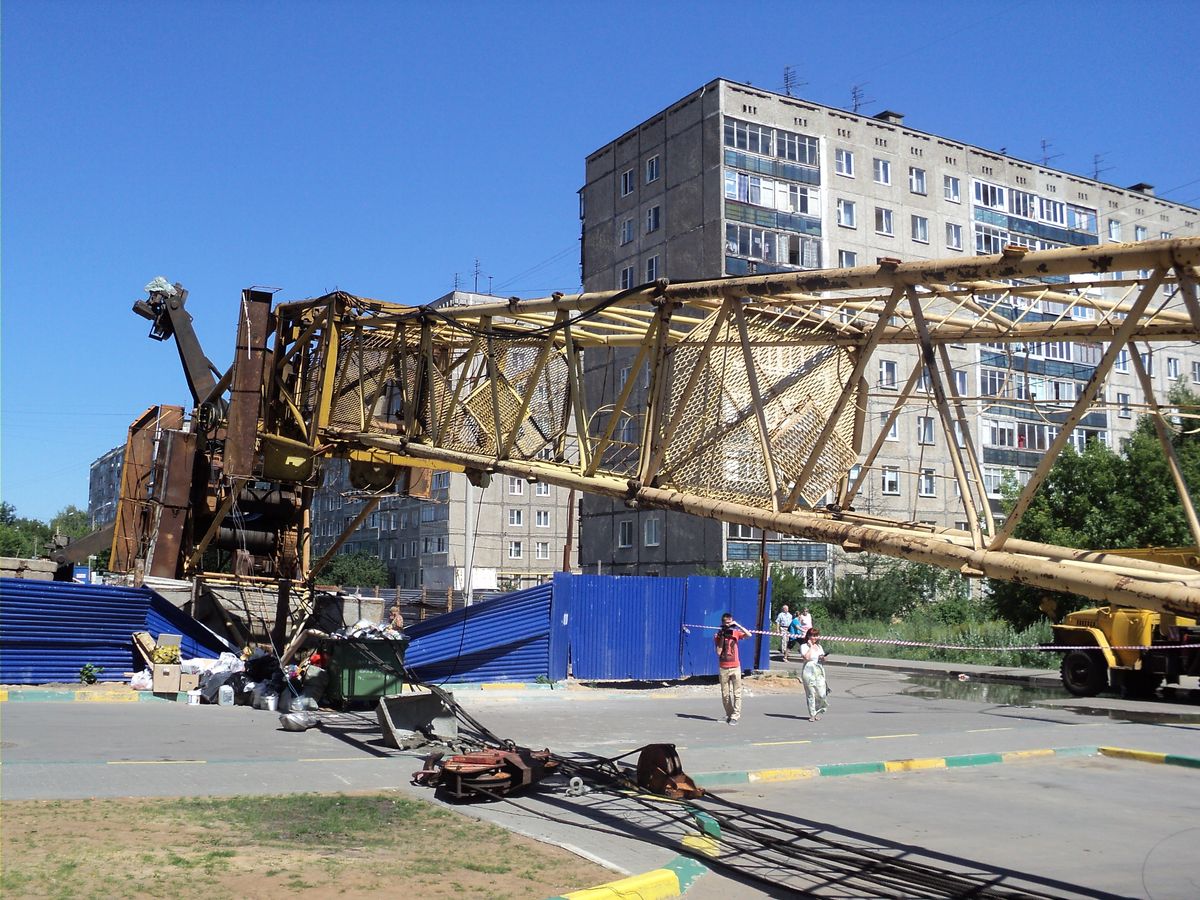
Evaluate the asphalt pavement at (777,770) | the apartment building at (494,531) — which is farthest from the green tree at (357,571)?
the asphalt pavement at (777,770)

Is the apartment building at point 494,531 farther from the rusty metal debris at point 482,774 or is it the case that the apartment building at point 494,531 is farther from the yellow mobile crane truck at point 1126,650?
the rusty metal debris at point 482,774

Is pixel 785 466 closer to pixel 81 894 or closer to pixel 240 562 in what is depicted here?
pixel 81 894

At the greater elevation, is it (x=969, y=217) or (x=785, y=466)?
(x=969, y=217)

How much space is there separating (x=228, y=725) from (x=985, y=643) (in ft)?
93.2

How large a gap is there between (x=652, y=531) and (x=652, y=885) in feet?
151

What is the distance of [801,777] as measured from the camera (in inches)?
499

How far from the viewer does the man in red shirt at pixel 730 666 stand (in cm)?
1788

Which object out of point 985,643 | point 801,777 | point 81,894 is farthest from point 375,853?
point 985,643

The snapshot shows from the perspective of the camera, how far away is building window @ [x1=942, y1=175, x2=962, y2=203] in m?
54.7

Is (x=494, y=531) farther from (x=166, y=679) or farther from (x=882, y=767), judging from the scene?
(x=882, y=767)

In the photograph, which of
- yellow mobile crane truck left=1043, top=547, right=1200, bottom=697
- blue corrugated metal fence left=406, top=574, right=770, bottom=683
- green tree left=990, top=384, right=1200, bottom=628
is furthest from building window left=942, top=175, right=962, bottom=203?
blue corrugated metal fence left=406, top=574, right=770, bottom=683

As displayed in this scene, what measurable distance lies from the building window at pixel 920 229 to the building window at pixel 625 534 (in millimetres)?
21447

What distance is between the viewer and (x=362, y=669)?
15.7m

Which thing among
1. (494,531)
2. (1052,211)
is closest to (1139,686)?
(1052,211)
